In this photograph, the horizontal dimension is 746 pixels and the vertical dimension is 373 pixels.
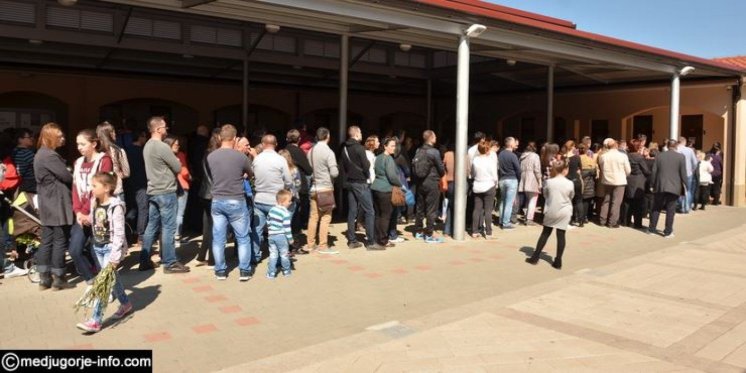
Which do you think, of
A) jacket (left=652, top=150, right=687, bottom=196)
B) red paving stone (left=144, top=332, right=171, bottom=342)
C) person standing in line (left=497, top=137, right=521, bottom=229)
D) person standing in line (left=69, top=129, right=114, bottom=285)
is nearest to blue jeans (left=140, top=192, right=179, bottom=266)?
person standing in line (left=69, top=129, right=114, bottom=285)

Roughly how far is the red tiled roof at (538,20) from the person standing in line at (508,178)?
2.14 m

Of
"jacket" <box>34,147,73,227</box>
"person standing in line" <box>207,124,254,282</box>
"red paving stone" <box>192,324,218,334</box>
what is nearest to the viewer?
"red paving stone" <box>192,324,218,334</box>

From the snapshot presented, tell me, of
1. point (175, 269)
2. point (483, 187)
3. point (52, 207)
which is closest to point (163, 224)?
point (175, 269)

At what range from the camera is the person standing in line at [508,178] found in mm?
10094

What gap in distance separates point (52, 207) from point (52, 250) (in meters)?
0.45

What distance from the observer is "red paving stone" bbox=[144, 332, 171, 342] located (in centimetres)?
451

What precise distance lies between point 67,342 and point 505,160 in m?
7.50

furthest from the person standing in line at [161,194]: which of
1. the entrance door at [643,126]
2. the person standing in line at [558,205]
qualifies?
the entrance door at [643,126]

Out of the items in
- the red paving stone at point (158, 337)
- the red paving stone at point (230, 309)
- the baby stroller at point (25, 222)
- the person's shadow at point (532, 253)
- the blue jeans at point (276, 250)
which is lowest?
the red paving stone at point (158, 337)

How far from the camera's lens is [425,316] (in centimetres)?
524

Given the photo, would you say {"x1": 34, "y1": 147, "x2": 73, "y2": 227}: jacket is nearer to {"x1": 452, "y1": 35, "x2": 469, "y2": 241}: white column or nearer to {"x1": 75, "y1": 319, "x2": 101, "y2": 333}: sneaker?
{"x1": 75, "y1": 319, "x2": 101, "y2": 333}: sneaker

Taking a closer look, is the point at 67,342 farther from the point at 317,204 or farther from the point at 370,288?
the point at 317,204

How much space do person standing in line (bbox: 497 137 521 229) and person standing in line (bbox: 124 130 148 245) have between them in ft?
19.2

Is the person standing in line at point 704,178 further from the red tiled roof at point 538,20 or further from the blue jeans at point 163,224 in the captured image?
the blue jeans at point 163,224
